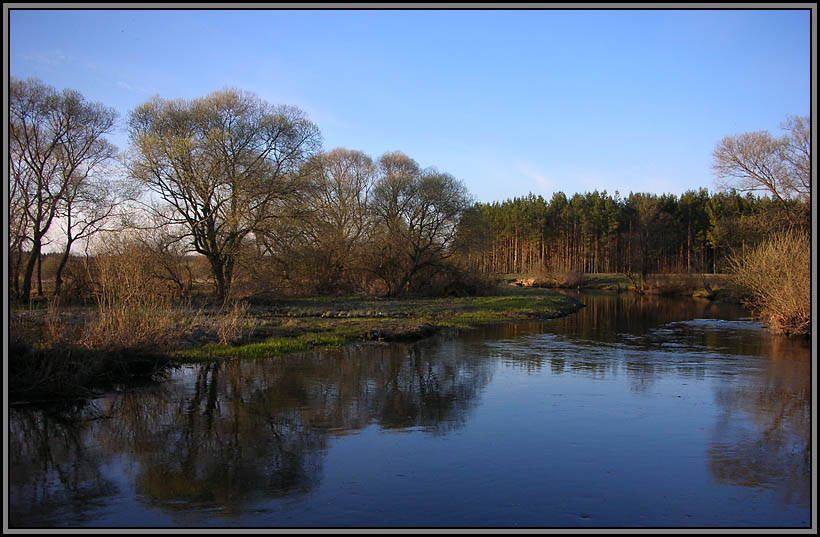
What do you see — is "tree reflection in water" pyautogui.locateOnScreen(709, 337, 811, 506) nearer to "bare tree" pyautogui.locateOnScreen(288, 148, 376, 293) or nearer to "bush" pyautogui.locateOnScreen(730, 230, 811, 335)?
"bush" pyautogui.locateOnScreen(730, 230, 811, 335)

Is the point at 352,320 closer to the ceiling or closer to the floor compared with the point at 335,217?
closer to the floor

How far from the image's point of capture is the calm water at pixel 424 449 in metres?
6.32

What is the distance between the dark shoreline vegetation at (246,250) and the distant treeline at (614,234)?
1047 centimetres

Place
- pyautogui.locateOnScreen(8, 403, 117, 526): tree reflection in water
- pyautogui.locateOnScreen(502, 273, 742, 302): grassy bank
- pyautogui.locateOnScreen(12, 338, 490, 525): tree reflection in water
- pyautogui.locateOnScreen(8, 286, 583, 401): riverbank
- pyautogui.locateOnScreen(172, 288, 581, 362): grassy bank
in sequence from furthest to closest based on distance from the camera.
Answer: pyautogui.locateOnScreen(502, 273, 742, 302): grassy bank, pyautogui.locateOnScreen(172, 288, 581, 362): grassy bank, pyautogui.locateOnScreen(8, 286, 583, 401): riverbank, pyautogui.locateOnScreen(12, 338, 490, 525): tree reflection in water, pyautogui.locateOnScreen(8, 403, 117, 526): tree reflection in water

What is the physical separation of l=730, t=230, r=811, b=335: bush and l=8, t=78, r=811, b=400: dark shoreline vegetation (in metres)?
0.08

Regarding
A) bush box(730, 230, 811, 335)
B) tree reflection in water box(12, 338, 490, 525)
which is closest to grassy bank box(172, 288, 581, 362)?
tree reflection in water box(12, 338, 490, 525)

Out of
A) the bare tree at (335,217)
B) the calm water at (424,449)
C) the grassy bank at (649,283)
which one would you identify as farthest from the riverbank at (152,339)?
the grassy bank at (649,283)

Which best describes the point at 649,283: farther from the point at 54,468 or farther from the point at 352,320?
the point at 54,468

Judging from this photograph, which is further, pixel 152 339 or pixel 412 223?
pixel 412 223

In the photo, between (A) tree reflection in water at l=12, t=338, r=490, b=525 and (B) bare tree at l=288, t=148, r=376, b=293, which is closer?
(A) tree reflection in water at l=12, t=338, r=490, b=525

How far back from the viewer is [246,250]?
33.7 meters

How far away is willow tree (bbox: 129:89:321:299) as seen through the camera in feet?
104

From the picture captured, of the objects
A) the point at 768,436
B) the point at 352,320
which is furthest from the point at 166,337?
the point at 768,436

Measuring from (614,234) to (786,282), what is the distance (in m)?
63.6
